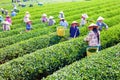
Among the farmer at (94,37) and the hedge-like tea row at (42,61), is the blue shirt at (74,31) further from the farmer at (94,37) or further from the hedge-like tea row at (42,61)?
the farmer at (94,37)

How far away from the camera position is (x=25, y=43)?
16.5 meters

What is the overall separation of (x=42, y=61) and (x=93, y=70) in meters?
2.99

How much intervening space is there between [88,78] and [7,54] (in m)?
6.49

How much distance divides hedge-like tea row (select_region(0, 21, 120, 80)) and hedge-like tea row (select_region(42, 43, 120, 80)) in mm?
1943

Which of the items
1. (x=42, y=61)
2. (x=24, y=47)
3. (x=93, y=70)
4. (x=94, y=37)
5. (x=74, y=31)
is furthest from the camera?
(x=74, y=31)

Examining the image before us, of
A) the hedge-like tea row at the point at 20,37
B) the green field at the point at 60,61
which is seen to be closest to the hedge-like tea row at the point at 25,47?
the green field at the point at 60,61

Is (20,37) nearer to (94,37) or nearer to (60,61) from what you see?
(60,61)

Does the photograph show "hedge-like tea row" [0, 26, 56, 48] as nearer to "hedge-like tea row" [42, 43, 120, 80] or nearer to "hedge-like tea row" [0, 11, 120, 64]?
"hedge-like tea row" [0, 11, 120, 64]

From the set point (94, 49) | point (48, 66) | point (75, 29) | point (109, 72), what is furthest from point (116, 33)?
point (109, 72)

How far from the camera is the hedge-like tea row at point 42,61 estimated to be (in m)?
11.9

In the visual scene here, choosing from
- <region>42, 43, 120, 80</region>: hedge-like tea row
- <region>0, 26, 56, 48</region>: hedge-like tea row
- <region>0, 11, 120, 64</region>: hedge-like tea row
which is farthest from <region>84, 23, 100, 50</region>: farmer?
<region>0, 26, 56, 48</region>: hedge-like tea row

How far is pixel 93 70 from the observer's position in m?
10.5

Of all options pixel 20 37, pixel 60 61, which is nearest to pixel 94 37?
pixel 60 61

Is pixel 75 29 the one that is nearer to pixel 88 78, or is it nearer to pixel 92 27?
pixel 92 27
